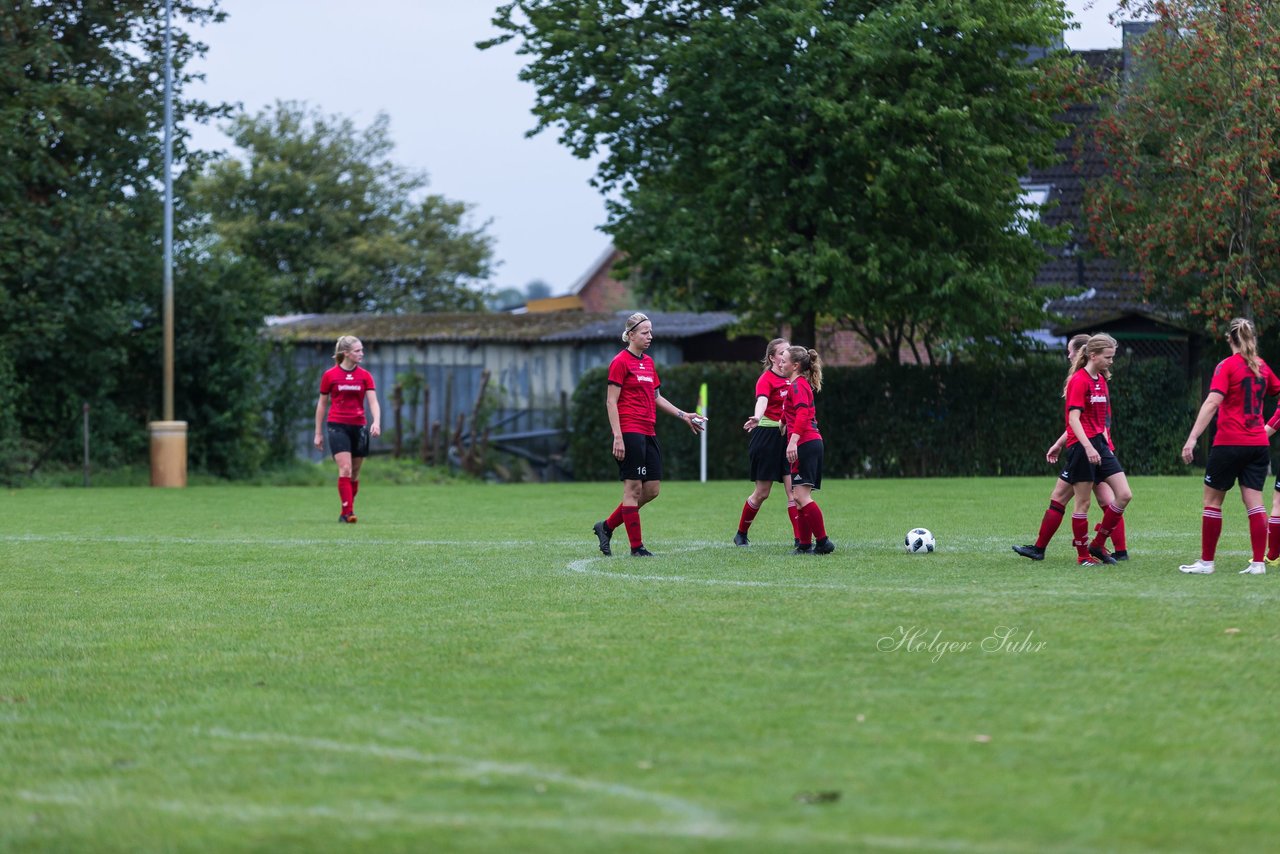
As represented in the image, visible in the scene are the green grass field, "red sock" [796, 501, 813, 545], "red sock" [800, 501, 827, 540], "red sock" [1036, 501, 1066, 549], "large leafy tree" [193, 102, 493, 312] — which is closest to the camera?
the green grass field

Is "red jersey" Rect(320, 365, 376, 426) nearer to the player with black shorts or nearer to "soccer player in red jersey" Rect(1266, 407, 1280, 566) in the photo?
the player with black shorts

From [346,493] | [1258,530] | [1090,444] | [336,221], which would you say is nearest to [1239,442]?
[1258,530]

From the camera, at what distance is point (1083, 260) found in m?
36.7

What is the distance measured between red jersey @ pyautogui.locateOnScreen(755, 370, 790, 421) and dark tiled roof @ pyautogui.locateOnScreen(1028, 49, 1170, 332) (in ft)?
68.7

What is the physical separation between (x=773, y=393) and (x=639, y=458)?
5.25 ft

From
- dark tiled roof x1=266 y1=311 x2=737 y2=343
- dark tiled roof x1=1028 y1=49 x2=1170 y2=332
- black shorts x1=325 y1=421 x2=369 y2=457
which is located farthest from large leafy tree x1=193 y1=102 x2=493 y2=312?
black shorts x1=325 y1=421 x2=369 y2=457

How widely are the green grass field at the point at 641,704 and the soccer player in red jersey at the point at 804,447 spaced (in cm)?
51

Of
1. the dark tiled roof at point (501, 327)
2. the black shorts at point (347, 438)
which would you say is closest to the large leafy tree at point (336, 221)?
the dark tiled roof at point (501, 327)

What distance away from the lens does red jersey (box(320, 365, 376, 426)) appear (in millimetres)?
18984

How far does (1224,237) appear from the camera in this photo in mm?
30828

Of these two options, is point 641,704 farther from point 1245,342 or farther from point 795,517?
point 795,517

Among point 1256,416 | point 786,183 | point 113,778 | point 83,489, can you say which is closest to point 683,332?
point 786,183

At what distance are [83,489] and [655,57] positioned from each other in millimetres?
13433

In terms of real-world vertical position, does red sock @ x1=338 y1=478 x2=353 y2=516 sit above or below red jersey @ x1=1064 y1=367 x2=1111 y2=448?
below
